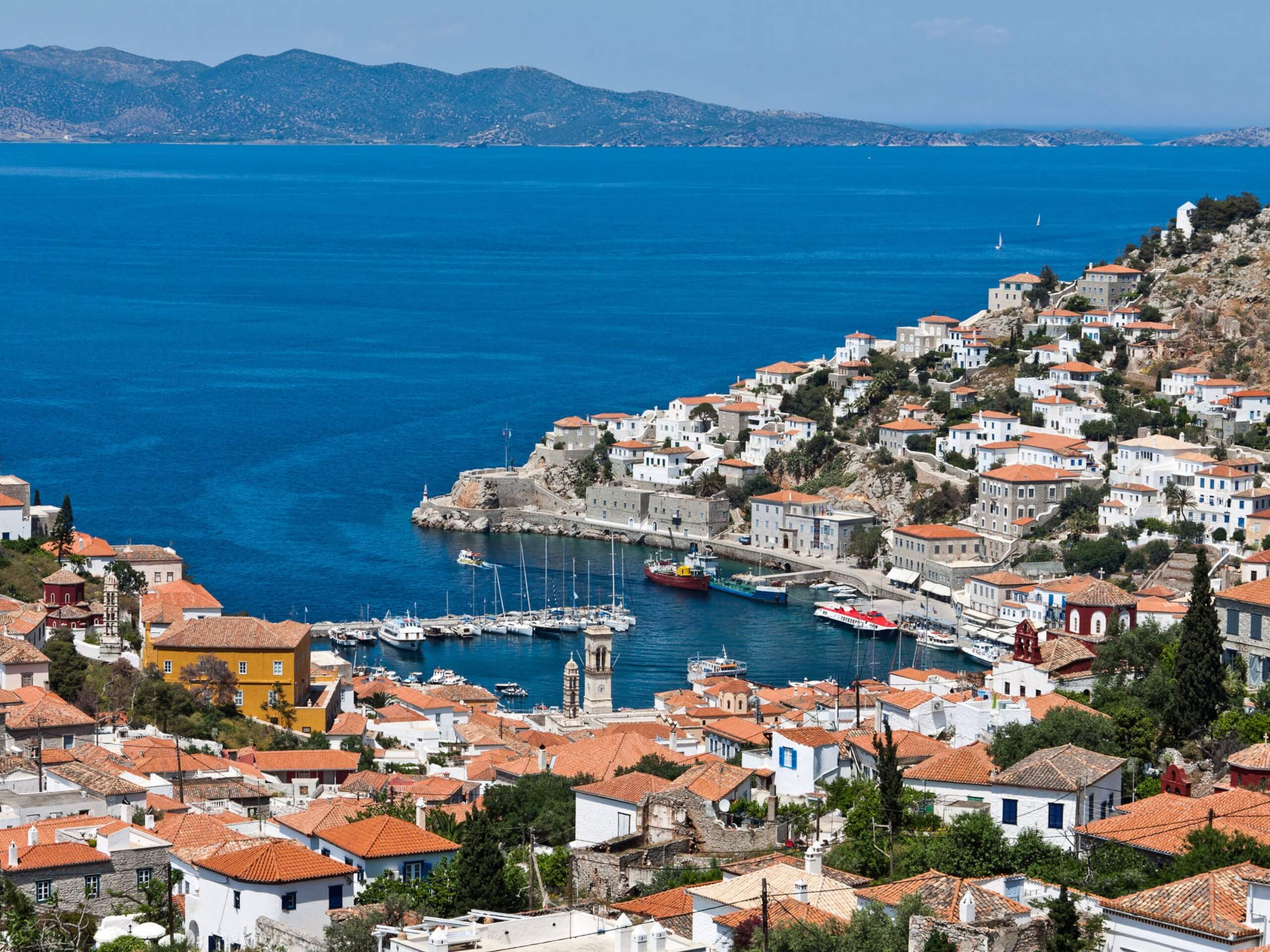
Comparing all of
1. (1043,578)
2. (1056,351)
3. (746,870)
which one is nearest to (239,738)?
(746,870)

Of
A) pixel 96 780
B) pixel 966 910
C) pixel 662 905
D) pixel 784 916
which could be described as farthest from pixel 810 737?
pixel 966 910

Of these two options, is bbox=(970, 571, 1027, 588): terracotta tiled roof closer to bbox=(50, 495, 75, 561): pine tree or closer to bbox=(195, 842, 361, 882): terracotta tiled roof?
bbox=(50, 495, 75, 561): pine tree

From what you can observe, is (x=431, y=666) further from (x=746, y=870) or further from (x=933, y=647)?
(x=746, y=870)

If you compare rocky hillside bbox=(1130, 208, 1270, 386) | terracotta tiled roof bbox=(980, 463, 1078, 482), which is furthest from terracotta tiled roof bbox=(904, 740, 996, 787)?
rocky hillside bbox=(1130, 208, 1270, 386)

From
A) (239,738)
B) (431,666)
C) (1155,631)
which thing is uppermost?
(1155,631)

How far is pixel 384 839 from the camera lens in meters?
23.3

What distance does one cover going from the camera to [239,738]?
39.3 m

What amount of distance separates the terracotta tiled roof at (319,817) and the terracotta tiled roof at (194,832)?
2.14 ft

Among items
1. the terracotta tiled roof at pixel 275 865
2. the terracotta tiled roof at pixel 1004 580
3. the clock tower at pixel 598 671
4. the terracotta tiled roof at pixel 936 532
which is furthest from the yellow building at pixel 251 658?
the terracotta tiled roof at pixel 936 532

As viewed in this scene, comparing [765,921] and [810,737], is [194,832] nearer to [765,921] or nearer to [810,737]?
[765,921]

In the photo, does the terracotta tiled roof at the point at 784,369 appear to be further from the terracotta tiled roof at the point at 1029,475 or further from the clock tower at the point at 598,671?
the clock tower at the point at 598,671

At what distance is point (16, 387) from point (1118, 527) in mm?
63286

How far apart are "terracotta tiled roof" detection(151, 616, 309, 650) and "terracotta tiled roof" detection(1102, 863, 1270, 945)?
26.5m

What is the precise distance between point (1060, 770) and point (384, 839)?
304 inches
